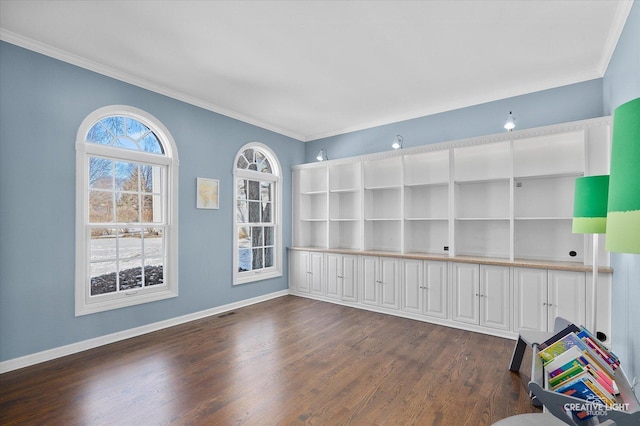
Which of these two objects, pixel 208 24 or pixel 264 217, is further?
pixel 264 217

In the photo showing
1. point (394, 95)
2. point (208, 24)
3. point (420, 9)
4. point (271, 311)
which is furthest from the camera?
point (271, 311)

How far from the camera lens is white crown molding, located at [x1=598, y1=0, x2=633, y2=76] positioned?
8.20 feet

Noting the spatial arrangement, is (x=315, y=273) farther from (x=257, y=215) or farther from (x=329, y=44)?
(x=329, y=44)

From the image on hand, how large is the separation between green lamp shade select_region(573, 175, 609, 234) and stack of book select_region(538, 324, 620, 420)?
0.75 m

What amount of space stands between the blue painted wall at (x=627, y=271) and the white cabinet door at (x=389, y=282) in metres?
2.31

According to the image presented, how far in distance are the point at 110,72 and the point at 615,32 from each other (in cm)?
507

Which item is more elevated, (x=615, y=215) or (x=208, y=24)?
(x=208, y=24)

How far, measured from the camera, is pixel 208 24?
2.78m

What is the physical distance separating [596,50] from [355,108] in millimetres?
2792

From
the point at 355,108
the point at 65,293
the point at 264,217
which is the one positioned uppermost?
the point at 355,108

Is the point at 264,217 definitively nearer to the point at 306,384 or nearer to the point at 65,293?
the point at 65,293

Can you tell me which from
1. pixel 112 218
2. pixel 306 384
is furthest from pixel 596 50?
pixel 112 218

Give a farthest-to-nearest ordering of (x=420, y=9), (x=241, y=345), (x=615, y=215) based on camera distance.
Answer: (x=241, y=345), (x=420, y=9), (x=615, y=215)

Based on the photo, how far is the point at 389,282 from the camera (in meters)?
4.66
